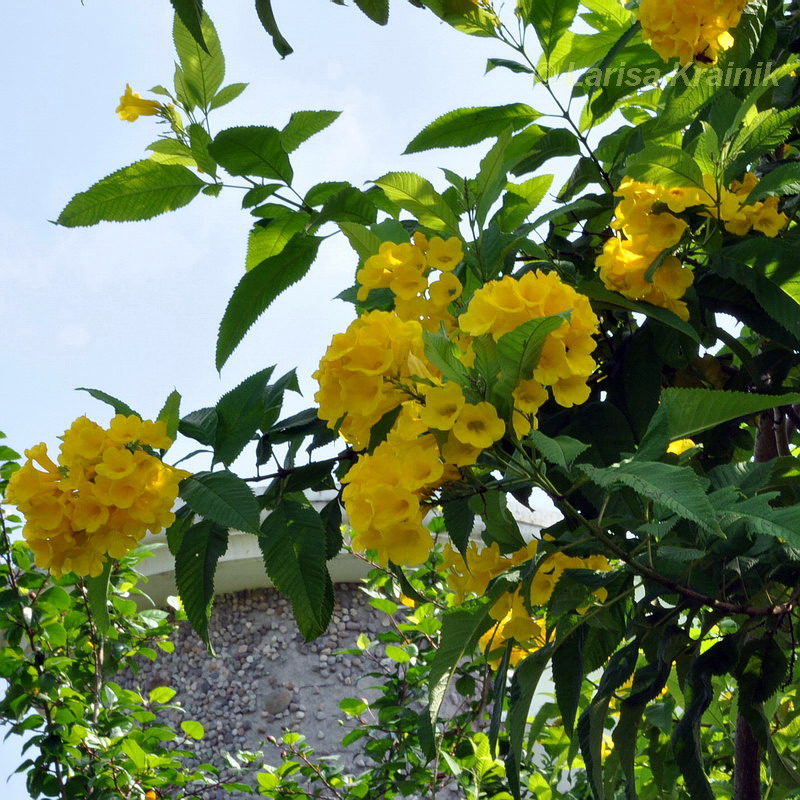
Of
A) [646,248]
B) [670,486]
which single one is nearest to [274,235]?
[646,248]

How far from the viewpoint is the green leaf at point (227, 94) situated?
132 centimetres

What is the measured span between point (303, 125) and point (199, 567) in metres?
0.60

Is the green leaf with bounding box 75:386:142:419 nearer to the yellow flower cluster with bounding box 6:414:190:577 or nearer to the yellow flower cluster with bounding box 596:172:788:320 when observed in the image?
the yellow flower cluster with bounding box 6:414:190:577

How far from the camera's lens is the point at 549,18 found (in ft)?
3.98

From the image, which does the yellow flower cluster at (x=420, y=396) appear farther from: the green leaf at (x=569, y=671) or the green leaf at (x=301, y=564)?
the green leaf at (x=569, y=671)

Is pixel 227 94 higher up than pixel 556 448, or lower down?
higher up

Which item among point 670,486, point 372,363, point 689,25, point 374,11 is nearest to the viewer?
point 670,486

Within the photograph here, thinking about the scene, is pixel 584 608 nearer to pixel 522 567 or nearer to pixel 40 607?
pixel 522 567

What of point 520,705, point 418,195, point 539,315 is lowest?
Result: point 520,705

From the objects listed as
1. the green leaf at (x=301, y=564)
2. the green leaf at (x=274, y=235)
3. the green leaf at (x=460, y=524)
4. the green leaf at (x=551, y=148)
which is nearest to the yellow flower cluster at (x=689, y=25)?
the green leaf at (x=551, y=148)

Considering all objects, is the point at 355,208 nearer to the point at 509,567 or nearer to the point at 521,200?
the point at 521,200

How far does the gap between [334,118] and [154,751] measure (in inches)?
86.6

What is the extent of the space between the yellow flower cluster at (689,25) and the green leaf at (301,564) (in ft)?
2.33

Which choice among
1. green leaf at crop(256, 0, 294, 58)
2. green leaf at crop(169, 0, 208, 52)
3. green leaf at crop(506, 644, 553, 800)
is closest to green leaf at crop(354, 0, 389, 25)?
green leaf at crop(256, 0, 294, 58)
